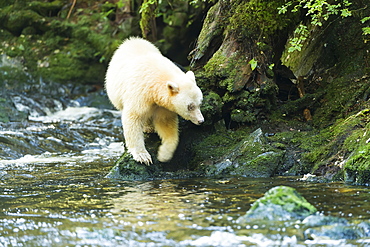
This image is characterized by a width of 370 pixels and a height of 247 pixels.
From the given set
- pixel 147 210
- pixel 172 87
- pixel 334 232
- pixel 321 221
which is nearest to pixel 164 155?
pixel 172 87

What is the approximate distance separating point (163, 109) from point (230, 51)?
1722 millimetres

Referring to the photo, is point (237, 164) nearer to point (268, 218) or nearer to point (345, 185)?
point (345, 185)

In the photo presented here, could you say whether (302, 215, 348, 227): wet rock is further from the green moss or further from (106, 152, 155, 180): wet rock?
the green moss

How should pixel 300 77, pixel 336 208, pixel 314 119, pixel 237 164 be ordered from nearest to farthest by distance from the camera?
pixel 336 208
pixel 237 164
pixel 314 119
pixel 300 77

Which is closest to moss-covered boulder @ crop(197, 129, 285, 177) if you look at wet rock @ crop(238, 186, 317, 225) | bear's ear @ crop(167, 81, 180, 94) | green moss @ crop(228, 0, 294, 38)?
bear's ear @ crop(167, 81, 180, 94)

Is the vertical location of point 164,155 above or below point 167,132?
below

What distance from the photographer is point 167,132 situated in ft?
22.7

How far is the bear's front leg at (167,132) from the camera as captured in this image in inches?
271

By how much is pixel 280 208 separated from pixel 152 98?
2.89 metres

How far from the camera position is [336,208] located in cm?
452

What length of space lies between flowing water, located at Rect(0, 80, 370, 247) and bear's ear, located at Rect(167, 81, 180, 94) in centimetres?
122

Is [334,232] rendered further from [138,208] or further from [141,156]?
[141,156]

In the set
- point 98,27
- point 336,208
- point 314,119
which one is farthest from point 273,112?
point 98,27

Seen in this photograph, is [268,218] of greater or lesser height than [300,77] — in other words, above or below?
below
